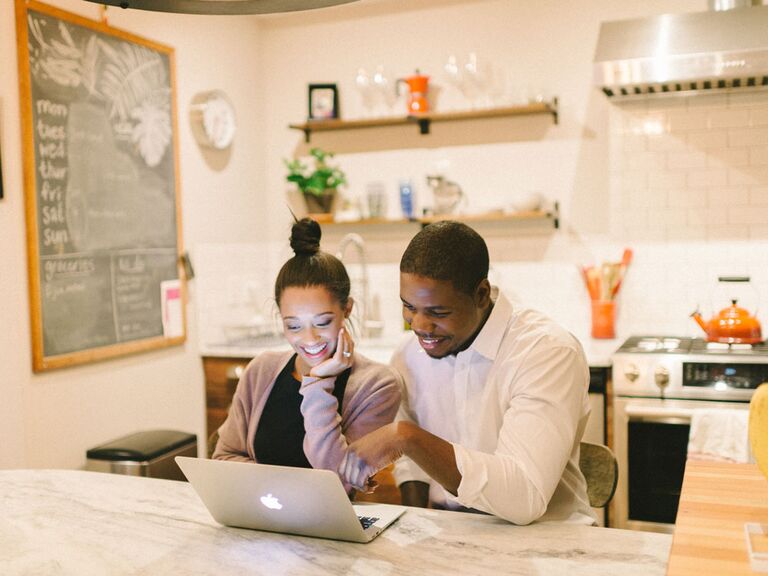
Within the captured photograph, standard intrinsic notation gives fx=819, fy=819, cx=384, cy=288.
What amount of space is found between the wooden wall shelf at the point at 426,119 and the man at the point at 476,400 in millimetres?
2110

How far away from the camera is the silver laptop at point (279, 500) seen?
1309 mm

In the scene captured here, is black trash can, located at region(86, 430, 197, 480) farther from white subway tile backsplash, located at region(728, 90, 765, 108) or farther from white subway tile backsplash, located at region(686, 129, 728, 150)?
white subway tile backsplash, located at region(728, 90, 765, 108)

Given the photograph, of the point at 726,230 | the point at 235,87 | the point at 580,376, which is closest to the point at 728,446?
the point at 726,230

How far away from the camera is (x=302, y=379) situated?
1.75 metres

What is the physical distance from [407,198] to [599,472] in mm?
2338

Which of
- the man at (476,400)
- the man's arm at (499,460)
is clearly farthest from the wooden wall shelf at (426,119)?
the man's arm at (499,460)

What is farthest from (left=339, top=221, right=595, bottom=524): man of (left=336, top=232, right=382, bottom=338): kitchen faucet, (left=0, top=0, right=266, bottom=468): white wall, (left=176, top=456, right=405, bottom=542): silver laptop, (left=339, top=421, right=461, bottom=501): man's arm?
(left=336, top=232, right=382, bottom=338): kitchen faucet

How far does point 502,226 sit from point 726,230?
1029 mm

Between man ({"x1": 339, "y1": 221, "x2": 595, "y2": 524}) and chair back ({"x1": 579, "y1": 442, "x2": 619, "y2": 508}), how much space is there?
0.42ft

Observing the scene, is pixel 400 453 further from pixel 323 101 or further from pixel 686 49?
pixel 323 101

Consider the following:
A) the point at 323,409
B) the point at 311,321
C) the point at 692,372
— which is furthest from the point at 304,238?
the point at 692,372

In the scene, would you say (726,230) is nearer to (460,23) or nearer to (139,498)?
(460,23)

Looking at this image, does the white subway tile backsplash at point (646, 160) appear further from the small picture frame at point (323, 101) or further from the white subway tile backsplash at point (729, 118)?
the small picture frame at point (323, 101)

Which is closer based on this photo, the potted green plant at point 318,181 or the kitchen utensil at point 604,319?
the kitchen utensil at point 604,319
